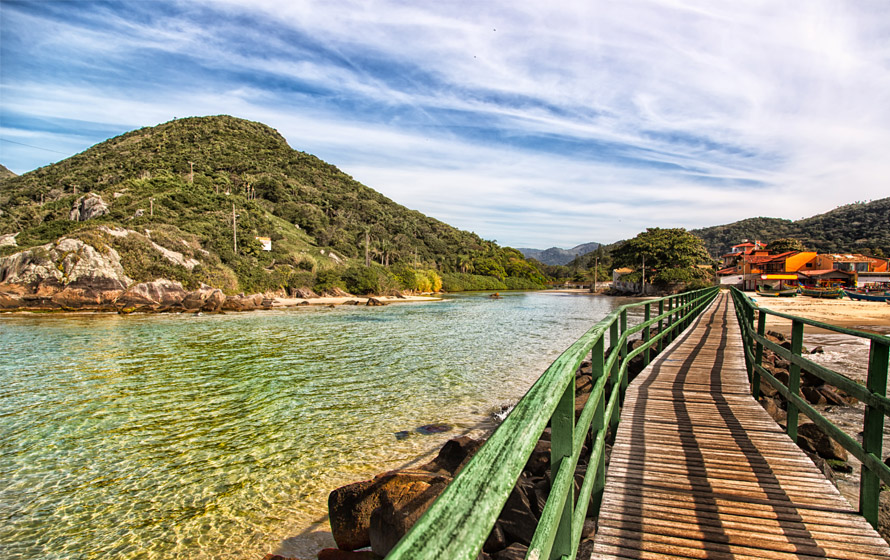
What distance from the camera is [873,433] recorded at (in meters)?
3.17

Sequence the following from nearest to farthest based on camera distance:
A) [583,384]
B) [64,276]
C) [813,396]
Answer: [813,396], [583,384], [64,276]

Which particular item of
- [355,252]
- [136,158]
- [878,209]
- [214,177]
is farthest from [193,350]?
[878,209]

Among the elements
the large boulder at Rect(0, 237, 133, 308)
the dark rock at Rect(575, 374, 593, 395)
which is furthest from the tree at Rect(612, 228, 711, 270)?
the large boulder at Rect(0, 237, 133, 308)

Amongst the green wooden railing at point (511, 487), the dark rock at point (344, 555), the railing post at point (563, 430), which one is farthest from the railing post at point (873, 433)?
the dark rock at point (344, 555)

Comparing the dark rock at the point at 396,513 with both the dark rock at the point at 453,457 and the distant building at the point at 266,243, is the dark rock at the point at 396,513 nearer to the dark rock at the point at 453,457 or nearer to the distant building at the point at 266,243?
the dark rock at the point at 453,457

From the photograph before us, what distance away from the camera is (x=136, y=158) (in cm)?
10038

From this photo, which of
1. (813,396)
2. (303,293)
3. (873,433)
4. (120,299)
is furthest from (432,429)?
(303,293)

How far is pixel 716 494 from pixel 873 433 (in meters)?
1.12

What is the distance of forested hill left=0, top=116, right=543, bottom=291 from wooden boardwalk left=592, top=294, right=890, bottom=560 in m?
46.2

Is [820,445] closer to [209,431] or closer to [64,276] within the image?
[209,431]

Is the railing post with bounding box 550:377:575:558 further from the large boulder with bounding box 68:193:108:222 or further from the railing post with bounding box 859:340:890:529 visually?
the large boulder with bounding box 68:193:108:222

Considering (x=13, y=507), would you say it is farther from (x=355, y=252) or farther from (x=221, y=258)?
(x=355, y=252)

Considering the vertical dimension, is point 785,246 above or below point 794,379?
above

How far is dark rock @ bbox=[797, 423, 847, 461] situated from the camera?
19.7 ft
